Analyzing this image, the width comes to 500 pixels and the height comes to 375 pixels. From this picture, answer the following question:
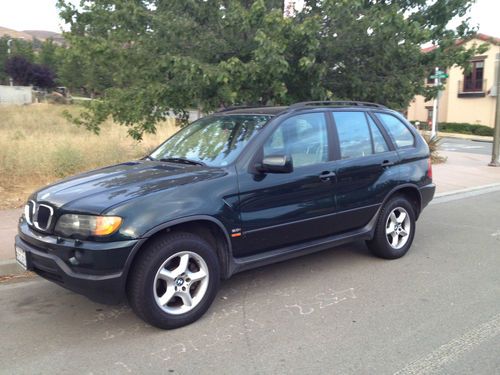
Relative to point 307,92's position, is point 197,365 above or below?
below

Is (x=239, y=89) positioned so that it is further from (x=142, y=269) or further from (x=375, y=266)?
(x=142, y=269)

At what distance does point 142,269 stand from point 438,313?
8.24 feet

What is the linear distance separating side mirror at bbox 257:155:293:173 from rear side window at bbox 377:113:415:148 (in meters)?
1.95

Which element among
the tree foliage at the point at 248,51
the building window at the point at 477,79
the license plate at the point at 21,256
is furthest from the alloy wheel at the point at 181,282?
the building window at the point at 477,79

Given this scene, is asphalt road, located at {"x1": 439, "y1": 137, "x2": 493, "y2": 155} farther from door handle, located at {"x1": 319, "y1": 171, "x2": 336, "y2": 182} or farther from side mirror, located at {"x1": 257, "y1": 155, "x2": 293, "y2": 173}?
side mirror, located at {"x1": 257, "y1": 155, "x2": 293, "y2": 173}

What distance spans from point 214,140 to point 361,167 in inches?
62.4

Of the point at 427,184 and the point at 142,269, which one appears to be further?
the point at 427,184

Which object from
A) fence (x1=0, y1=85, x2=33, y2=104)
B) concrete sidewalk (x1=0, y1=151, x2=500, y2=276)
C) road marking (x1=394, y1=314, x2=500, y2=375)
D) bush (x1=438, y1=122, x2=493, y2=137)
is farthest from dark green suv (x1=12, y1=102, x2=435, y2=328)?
fence (x1=0, y1=85, x2=33, y2=104)

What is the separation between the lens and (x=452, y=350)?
352 centimetres

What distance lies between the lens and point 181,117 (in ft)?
27.5

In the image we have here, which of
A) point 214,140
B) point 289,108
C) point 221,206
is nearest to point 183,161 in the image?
point 214,140

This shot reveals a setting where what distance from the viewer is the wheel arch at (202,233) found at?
11.8 ft

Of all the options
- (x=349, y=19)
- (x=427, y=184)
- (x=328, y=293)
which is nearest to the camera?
(x=328, y=293)

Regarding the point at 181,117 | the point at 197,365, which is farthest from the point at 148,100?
the point at 197,365
